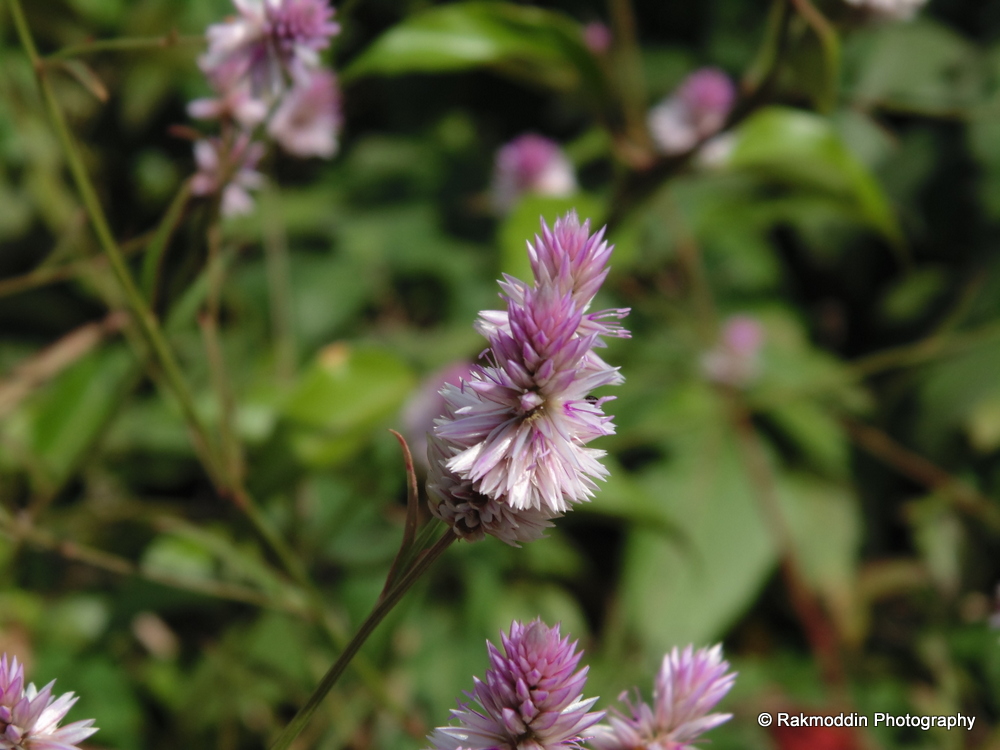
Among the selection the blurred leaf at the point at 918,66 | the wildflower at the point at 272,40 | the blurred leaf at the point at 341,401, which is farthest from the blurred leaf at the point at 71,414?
the blurred leaf at the point at 918,66

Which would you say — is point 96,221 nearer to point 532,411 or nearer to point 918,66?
point 532,411

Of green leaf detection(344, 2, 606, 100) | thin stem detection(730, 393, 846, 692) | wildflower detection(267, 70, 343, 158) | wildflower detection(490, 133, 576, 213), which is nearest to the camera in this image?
green leaf detection(344, 2, 606, 100)

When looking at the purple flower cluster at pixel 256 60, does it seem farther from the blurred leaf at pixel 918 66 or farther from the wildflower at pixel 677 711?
the blurred leaf at pixel 918 66

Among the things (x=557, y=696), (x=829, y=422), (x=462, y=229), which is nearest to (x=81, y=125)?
(x=462, y=229)

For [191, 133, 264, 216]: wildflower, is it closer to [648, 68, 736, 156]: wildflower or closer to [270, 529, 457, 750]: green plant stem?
[270, 529, 457, 750]: green plant stem

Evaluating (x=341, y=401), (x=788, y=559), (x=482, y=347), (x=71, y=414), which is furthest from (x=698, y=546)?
(x=71, y=414)

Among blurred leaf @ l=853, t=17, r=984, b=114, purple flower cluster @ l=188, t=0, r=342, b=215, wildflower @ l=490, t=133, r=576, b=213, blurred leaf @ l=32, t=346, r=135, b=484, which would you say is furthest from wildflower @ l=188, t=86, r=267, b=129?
blurred leaf @ l=853, t=17, r=984, b=114
